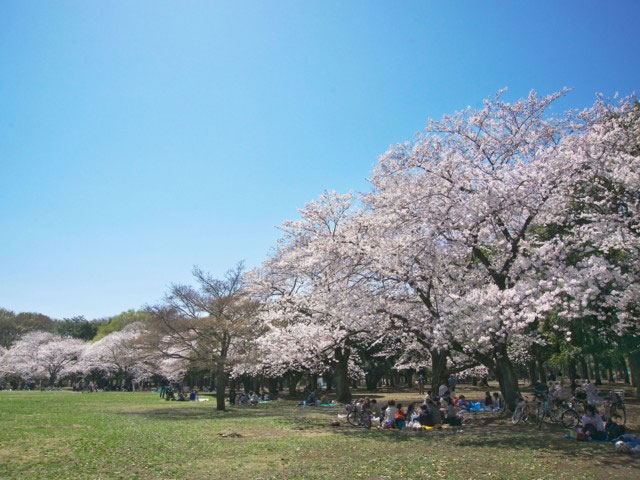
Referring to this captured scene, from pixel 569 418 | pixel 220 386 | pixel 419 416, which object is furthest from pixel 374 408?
pixel 220 386

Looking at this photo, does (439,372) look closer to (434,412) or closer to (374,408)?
(374,408)

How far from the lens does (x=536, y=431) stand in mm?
14961

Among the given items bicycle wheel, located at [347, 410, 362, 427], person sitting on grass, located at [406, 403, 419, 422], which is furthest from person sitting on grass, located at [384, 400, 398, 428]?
bicycle wheel, located at [347, 410, 362, 427]

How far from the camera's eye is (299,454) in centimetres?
1191

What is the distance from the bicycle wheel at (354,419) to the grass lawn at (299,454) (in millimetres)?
745

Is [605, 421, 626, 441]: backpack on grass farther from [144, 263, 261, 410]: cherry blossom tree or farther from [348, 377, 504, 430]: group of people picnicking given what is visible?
[144, 263, 261, 410]: cherry blossom tree

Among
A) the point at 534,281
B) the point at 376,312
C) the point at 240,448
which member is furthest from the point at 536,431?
the point at 240,448

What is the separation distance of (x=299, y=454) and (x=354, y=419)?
715 centimetres

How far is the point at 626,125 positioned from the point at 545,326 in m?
12.1

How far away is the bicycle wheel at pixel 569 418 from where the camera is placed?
15406 millimetres

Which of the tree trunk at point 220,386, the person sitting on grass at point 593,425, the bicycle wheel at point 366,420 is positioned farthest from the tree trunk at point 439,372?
the tree trunk at point 220,386

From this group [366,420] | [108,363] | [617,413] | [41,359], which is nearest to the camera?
[617,413]

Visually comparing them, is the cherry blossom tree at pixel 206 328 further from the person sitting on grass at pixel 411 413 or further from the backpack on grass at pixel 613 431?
the backpack on grass at pixel 613 431

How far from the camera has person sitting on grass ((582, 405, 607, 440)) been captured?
12781 mm
